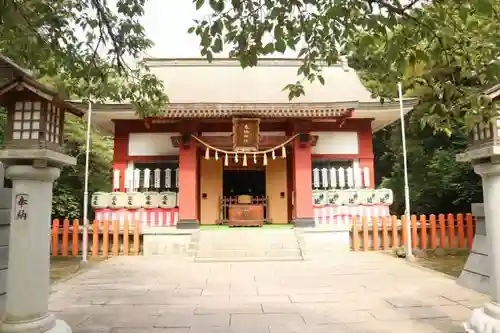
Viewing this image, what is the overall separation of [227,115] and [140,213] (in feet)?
13.6

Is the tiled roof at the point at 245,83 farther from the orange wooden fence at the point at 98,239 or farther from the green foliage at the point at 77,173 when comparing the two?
the orange wooden fence at the point at 98,239

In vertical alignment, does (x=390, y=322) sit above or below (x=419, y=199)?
below

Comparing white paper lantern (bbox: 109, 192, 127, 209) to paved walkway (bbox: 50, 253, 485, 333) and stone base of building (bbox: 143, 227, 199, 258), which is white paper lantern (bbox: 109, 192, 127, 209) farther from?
paved walkway (bbox: 50, 253, 485, 333)

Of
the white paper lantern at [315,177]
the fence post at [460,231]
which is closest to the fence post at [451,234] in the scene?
the fence post at [460,231]

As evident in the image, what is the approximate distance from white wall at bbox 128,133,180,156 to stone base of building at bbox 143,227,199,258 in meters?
→ 3.23

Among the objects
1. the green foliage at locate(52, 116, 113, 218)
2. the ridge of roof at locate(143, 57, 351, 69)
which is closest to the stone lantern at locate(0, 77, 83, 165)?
the green foliage at locate(52, 116, 113, 218)

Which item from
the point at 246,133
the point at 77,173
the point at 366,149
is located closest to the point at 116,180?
the point at 246,133

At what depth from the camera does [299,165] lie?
11367 millimetres

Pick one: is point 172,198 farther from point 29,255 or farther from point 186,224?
point 29,255

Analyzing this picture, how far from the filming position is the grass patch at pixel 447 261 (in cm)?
795

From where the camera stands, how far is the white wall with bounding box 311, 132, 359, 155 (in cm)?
1259

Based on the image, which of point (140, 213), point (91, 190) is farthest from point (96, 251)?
point (91, 190)

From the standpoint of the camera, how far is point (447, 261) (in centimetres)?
911

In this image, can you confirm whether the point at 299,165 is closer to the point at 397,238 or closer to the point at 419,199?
the point at 397,238
